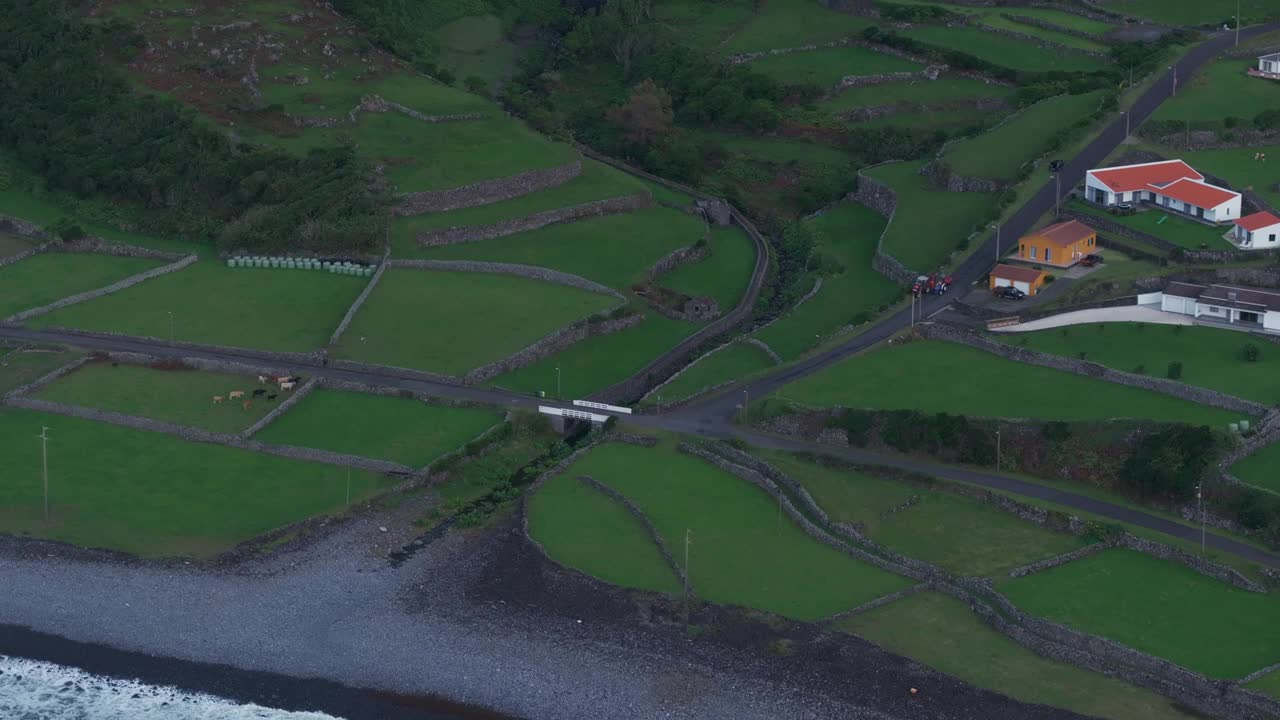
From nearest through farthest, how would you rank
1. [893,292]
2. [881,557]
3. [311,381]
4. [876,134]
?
[881,557]
[311,381]
[893,292]
[876,134]

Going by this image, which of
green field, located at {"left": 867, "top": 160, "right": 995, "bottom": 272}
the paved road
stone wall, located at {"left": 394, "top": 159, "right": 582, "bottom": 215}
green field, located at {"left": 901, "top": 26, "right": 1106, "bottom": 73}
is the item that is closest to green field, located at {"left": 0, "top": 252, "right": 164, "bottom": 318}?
the paved road

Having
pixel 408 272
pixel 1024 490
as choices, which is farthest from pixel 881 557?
pixel 408 272

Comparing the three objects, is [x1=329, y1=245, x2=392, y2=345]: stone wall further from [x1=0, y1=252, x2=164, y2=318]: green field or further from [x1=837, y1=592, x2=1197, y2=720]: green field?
[x1=837, y1=592, x2=1197, y2=720]: green field

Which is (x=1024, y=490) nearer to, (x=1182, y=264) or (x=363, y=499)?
(x=1182, y=264)

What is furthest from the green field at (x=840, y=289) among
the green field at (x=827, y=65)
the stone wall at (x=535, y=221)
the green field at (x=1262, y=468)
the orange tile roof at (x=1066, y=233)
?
the green field at (x=1262, y=468)

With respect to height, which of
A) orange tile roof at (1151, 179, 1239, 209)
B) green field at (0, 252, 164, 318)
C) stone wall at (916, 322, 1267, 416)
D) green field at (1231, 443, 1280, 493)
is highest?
orange tile roof at (1151, 179, 1239, 209)

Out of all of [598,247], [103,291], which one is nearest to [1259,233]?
[598,247]
